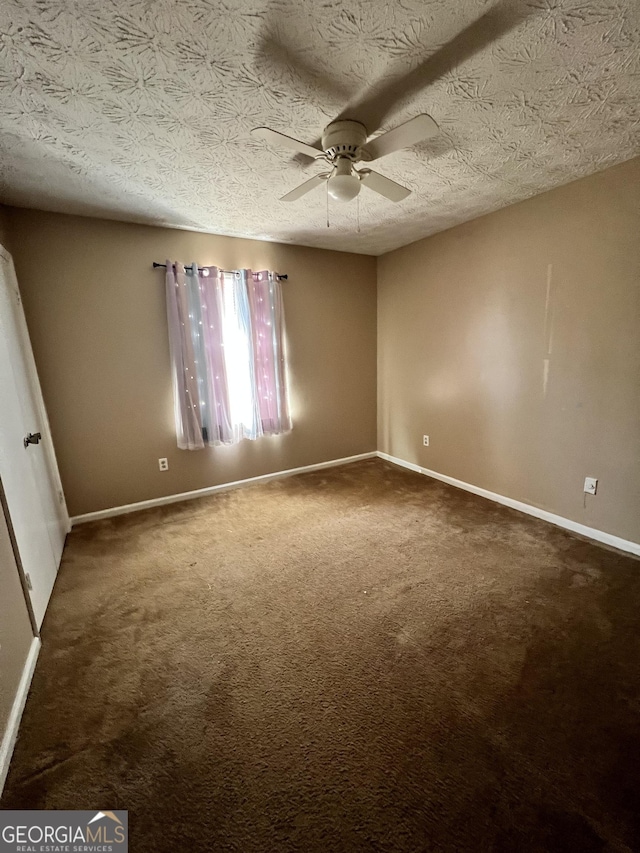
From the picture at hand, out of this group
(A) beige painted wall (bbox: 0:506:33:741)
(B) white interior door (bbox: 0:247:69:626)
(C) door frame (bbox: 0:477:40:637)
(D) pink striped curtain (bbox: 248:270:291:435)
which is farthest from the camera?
(D) pink striped curtain (bbox: 248:270:291:435)

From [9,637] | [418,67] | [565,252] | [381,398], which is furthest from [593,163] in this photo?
[9,637]

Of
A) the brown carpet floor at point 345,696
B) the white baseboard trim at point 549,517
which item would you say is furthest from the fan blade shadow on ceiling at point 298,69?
the white baseboard trim at point 549,517

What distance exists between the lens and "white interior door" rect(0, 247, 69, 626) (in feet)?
5.68

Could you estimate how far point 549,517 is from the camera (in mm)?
2715

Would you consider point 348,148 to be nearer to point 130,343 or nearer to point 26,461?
point 130,343

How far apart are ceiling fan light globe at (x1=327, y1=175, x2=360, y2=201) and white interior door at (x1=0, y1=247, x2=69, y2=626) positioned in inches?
75.1

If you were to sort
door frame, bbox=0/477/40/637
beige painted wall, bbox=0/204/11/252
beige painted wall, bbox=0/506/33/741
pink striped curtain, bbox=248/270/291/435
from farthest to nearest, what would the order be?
pink striped curtain, bbox=248/270/291/435 < beige painted wall, bbox=0/204/11/252 < door frame, bbox=0/477/40/637 < beige painted wall, bbox=0/506/33/741

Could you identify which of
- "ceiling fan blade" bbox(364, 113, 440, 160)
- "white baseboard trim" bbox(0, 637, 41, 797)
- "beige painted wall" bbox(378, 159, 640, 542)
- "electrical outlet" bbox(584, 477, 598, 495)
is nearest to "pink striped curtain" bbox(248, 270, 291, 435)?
"beige painted wall" bbox(378, 159, 640, 542)

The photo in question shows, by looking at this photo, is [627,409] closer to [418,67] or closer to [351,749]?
[418,67]

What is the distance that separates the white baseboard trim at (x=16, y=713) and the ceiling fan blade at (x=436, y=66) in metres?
2.75

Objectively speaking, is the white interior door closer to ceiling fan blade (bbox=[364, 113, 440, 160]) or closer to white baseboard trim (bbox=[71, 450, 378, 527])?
white baseboard trim (bbox=[71, 450, 378, 527])

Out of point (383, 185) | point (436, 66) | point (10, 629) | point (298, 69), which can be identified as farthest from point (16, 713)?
point (436, 66)

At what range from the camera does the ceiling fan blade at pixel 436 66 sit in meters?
1.12

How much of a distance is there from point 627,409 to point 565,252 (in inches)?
44.8
